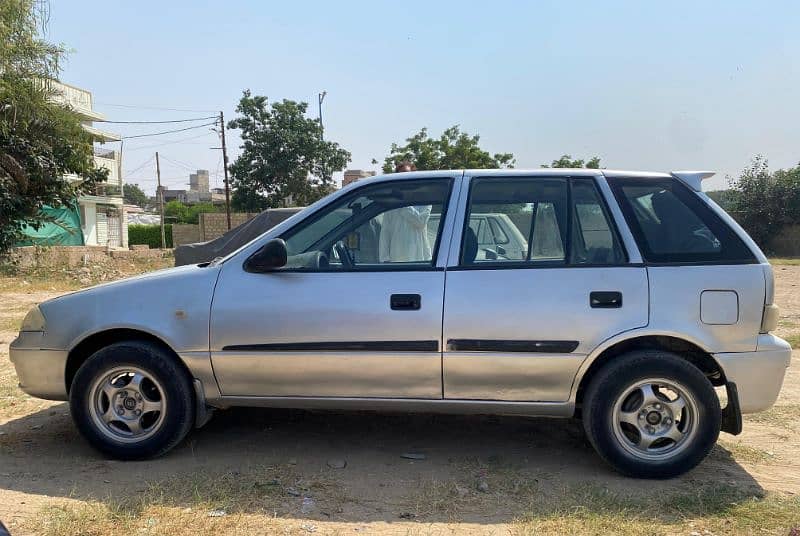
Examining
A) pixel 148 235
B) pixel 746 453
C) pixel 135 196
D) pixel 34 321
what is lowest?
pixel 746 453

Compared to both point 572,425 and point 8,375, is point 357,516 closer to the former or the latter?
point 572,425

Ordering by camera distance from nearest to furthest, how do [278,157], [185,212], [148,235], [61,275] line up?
[61,275] < [278,157] < [148,235] < [185,212]

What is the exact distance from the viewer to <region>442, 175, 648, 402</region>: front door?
12.1 feet

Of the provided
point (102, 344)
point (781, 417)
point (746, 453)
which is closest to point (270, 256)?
point (102, 344)

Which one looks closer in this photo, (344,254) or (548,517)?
(548,517)

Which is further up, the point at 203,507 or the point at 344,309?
the point at 344,309

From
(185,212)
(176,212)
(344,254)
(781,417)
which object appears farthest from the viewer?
(176,212)

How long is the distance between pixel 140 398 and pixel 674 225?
11.3 feet

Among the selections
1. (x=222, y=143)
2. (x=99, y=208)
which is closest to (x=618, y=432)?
(x=222, y=143)

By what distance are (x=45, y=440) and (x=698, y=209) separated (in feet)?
15.0

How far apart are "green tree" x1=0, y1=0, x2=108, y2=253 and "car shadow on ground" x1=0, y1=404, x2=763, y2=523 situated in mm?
11643

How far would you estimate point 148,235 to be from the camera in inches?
1876

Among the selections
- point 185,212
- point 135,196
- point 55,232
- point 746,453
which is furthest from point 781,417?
point 135,196

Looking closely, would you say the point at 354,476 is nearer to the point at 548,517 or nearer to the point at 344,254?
the point at 548,517
